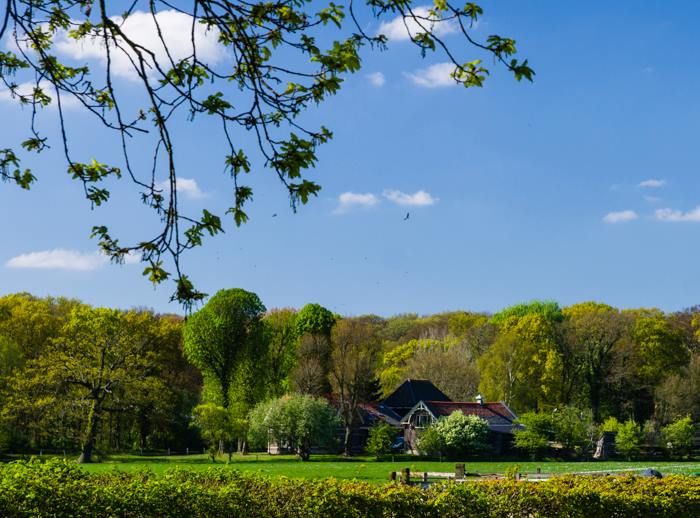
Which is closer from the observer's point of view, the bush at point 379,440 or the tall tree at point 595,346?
the bush at point 379,440

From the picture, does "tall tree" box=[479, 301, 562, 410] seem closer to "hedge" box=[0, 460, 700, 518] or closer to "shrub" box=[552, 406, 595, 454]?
"shrub" box=[552, 406, 595, 454]

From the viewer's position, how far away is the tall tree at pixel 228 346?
63.2 meters

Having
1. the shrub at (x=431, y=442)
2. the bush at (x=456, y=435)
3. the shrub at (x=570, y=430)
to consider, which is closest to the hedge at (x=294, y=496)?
the bush at (x=456, y=435)

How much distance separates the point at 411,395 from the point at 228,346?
52.5 feet

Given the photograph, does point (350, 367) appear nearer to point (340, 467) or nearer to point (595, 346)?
point (340, 467)

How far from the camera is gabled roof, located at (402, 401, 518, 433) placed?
62.0 m

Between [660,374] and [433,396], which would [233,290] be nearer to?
[433,396]

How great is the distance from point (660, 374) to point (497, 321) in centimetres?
1706

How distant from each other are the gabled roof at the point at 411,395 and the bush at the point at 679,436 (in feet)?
61.0

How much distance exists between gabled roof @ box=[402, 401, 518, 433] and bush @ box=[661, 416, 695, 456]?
435 inches

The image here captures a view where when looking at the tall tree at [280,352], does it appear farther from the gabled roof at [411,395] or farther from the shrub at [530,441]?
the shrub at [530,441]

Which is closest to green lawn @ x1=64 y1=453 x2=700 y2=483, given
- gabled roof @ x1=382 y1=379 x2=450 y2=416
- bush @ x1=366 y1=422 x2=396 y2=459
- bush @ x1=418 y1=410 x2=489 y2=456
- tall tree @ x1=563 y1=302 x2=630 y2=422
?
bush @ x1=366 y1=422 x2=396 y2=459

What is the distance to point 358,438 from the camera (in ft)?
214

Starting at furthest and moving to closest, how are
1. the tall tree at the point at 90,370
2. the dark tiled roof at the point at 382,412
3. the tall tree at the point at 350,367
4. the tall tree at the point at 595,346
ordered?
the tall tree at the point at 595,346 → the dark tiled roof at the point at 382,412 → the tall tree at the point at 350,367 → the tall tree at the point at 90,370
